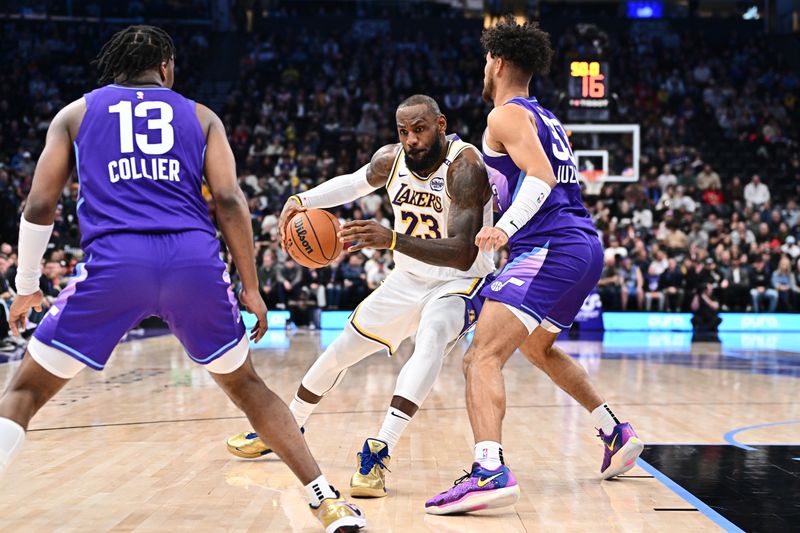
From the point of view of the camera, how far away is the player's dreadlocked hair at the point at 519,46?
4285mm

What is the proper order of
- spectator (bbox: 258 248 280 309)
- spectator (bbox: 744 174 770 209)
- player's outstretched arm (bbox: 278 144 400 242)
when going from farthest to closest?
spectator (bbox: 744 174 770 209), spectator (bbox: 258 248 280 309), player's outstretched arm (bbox: 278 144 400 242)

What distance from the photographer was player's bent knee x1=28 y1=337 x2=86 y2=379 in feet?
10.2

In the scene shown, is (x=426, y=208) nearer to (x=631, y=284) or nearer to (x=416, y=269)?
(x=416, y=269)

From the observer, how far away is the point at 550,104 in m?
21.5

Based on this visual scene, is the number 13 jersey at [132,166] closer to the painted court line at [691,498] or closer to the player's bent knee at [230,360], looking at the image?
the player's bent knee at [230,360]

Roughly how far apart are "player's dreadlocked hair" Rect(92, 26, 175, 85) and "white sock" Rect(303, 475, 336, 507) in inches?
63.4

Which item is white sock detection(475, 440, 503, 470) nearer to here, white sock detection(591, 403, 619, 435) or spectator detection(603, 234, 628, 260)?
white sock detection(591, 403, 619, 435)

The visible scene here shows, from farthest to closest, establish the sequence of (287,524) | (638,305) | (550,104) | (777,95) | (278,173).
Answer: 1. (777,95)
2. (550,104)
3. (278,173)
4. (638,305)
5. (287,524)

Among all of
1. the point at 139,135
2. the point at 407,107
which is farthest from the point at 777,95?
the point at 139,135

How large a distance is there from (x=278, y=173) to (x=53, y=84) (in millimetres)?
6777

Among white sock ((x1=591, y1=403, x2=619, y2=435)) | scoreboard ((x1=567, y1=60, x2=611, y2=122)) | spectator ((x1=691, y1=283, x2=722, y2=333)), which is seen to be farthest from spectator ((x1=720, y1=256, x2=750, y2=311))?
white sock ((x1=591, y1=403, x2=619, y2=435))

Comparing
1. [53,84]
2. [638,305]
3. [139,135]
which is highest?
[53,84]

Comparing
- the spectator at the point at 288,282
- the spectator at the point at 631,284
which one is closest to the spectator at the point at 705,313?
the spectator at the point at 631,284

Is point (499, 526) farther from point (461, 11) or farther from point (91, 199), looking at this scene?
point (461, 11)
